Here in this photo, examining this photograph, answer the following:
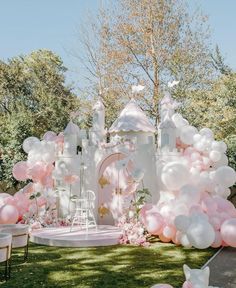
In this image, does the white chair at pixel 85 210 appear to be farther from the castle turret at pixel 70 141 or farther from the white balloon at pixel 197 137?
the white balloon at pixel 197 137

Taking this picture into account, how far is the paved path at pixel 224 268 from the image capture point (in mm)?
6277

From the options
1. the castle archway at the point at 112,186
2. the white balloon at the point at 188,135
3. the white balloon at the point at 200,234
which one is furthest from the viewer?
the castle archway at the point at 112,186

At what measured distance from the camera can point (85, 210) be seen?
1104 cm

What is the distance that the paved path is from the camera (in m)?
6.28

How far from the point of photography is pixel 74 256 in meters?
8.30

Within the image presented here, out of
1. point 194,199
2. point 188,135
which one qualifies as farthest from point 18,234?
point 188,135

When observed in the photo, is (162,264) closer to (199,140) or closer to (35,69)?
(199,140)

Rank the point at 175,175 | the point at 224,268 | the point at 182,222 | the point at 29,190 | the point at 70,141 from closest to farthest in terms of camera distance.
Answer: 1. the point at 224,268
2. the point at 182,222
3. the point at 175,175
4. the point at 29,190
5. the point at 70,141

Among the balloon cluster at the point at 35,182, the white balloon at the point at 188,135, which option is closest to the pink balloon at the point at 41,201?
the balloon cluster at the point at 35,182

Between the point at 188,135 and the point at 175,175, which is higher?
the point at 188,135

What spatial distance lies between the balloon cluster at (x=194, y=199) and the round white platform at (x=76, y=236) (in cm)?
110

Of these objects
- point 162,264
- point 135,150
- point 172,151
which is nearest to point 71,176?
point 135,150

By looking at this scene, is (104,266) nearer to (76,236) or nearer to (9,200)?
(76,236)

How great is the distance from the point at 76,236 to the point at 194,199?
3154 millimetres
